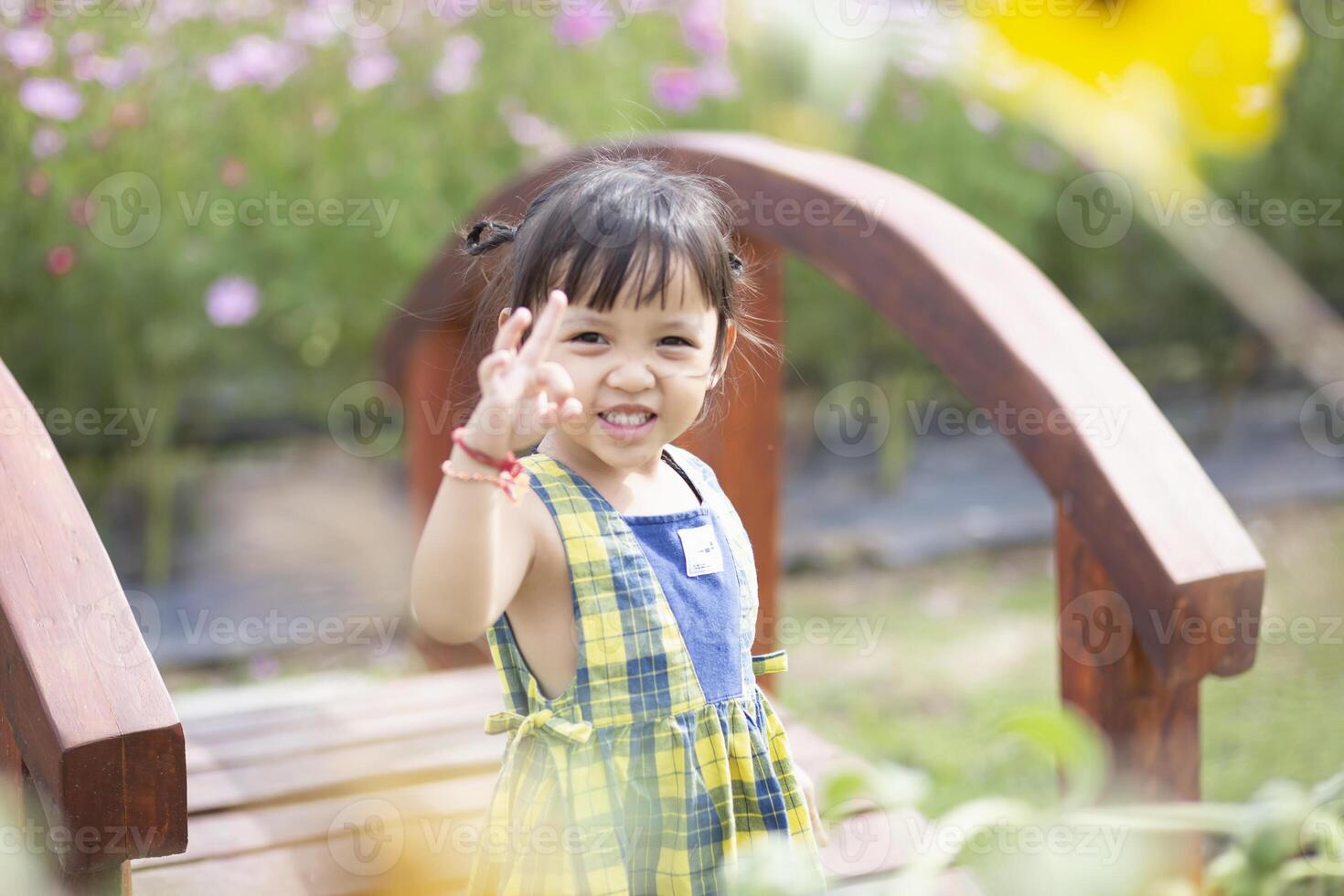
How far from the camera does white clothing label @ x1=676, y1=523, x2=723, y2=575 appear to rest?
4.47ft

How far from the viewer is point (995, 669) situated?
12.8 feet

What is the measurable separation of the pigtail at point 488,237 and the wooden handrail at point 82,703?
1.55 ft

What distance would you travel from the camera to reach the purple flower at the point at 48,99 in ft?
11.5

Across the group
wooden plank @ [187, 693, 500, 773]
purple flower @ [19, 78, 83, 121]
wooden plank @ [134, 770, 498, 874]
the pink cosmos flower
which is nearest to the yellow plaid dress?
wooden plank @ [134, 770, 498, 874]

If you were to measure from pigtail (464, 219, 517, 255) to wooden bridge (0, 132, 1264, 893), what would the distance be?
216mm

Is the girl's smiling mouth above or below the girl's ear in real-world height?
below

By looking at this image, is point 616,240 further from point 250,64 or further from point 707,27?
point 707,27

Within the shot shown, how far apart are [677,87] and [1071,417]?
115 inches

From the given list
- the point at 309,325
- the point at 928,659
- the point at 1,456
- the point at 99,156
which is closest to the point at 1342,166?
the point at 928,659

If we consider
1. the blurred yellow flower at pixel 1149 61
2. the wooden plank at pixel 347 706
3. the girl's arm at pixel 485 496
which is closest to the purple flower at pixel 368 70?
the wooden plank at pixel 347 706

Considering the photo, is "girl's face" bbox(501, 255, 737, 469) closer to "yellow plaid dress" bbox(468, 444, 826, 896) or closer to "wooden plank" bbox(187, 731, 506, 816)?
"yellow plaid dress" bbox(468, 444, 826, 896)

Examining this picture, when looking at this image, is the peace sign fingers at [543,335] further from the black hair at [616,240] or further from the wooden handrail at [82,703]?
the wooden handrail at [82,703]

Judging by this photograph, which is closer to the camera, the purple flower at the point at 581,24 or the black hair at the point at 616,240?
the black hair at the point at 616,240

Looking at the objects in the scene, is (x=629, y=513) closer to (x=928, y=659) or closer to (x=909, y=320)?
(x=909, y=320)
